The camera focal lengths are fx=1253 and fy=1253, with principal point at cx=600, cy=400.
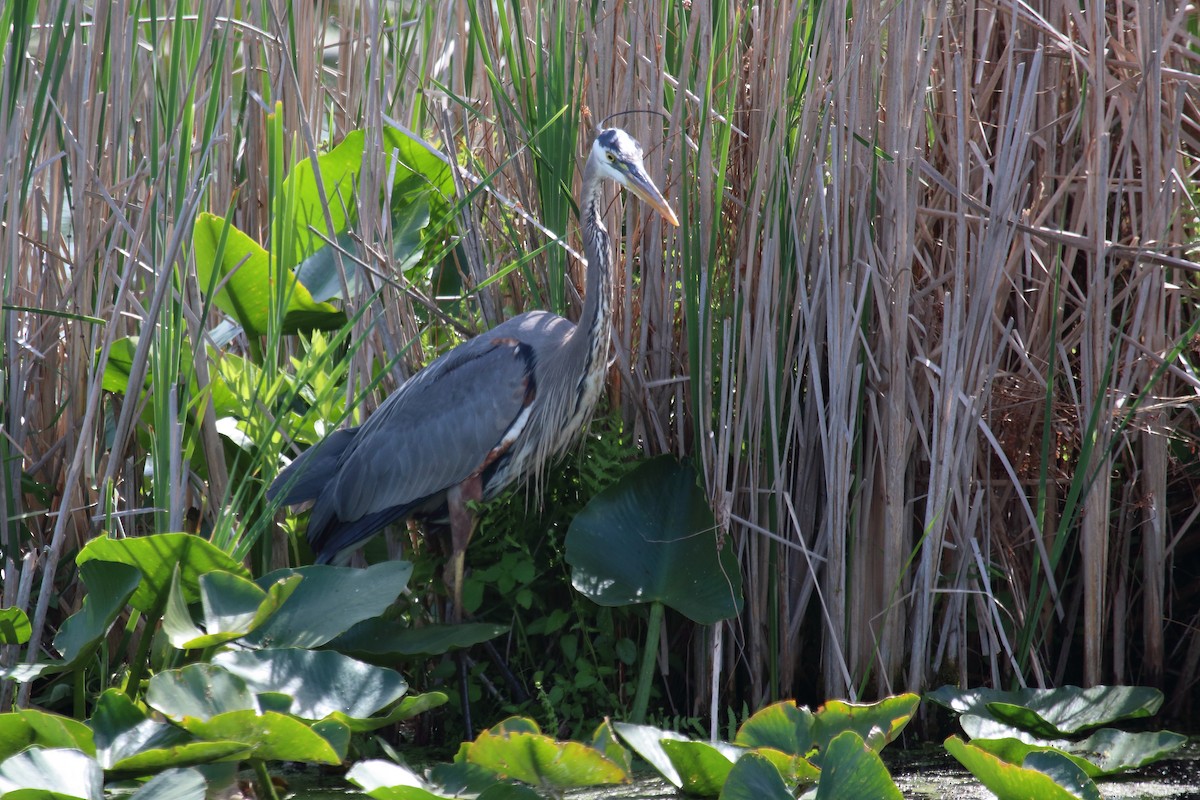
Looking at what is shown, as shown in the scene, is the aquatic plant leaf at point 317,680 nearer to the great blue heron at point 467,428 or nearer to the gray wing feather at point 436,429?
the great blue heron at point 467,428

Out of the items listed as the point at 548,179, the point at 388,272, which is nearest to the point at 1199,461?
the point at 548,179

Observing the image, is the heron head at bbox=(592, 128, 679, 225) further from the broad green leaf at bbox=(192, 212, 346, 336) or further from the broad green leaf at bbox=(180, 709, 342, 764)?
the broad green leaf at bbox=(180, 709, 342, 764)

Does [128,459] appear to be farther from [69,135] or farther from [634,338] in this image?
[634,338]

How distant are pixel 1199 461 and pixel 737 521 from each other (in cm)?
102

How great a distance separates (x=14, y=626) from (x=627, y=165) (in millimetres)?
1460

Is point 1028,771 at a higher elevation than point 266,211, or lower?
lower

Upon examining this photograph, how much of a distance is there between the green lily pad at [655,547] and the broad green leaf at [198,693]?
784 mm

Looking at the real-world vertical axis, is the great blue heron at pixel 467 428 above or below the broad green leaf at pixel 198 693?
above

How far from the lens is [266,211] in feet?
10.2

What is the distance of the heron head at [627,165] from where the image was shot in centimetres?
256

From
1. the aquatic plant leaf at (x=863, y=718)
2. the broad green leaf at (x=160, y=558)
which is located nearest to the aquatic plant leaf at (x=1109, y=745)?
the aquatic plant leaf at (x=863, y=718)

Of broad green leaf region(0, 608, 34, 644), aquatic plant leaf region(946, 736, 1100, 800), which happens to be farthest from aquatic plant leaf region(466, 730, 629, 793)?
broad green leaf region(0, 608, 34, 644)

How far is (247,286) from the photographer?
2812 millimetres

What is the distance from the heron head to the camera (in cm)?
256
